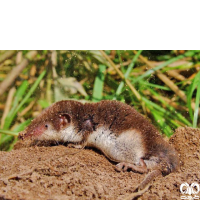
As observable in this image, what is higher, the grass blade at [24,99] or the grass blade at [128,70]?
the grass blade at [128,70]

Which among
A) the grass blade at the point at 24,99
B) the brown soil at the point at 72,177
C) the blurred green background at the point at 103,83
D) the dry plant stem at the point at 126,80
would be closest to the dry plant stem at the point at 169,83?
the blurred green background at the point at 103,83

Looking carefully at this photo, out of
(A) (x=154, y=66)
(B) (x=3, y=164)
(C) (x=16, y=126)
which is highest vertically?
(A) (x=154, y=66)

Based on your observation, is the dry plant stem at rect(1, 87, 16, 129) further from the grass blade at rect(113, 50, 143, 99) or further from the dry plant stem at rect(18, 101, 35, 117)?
the grass blade at rect(113, 50, 143, 99)

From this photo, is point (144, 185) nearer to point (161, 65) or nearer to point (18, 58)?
point (161, 65)

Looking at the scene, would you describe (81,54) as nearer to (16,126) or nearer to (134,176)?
(16,126)

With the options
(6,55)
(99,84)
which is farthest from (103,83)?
(6,55)

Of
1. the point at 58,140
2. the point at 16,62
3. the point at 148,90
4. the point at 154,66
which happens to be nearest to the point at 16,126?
the point at 16,62

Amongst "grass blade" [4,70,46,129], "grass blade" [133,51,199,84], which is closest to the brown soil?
"grass blade" [4,70,46,129]

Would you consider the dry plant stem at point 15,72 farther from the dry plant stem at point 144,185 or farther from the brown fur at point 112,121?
the dry plant stem at point 144,185
